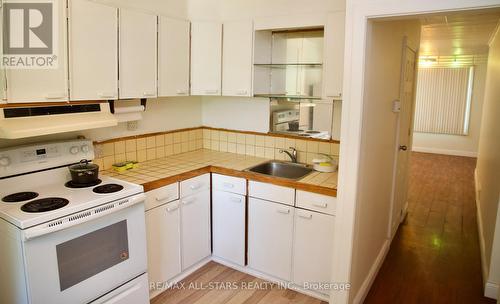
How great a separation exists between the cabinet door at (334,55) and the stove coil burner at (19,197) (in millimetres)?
2109

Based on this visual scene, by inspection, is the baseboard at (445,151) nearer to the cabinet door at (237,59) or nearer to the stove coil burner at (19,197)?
the cabinet door at (237,59)

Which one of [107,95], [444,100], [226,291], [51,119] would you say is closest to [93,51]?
[107,95]

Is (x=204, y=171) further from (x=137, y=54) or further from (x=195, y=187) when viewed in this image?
(x=137, y=54)

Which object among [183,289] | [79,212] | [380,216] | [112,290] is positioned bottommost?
[183,289]

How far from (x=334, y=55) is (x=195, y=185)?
58.3 inches

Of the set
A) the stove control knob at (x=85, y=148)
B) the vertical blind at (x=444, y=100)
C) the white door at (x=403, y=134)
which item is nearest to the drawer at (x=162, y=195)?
the stove control knob at (x=85, y=148)

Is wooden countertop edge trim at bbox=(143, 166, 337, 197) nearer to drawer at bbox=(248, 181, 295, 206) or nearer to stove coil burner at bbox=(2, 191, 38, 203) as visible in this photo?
drawer at bbox=(248, 181, 295, 206)

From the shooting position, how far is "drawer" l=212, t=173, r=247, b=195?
2881mm

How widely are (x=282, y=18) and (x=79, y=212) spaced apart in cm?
207

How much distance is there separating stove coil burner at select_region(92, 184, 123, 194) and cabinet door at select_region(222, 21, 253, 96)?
4.26 ft

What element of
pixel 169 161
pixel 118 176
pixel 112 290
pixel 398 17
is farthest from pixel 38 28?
pixel 398 17

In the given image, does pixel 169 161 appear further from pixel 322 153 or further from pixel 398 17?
pixel 398 17

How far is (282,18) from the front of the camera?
→ 9.44 ft

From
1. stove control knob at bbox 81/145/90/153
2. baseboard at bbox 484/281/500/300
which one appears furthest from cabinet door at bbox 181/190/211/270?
baseboard at bbox 484/281/500/300
